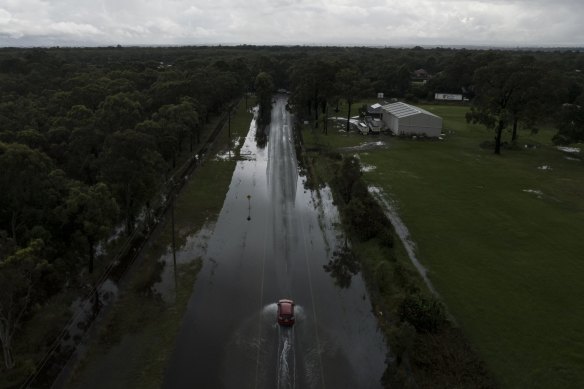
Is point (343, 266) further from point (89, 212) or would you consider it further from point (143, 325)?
point (89, 212)

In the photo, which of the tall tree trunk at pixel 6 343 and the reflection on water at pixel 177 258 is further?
the reflection on water at pixel 177 258

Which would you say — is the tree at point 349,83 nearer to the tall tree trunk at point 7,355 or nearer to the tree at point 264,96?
the tree at point 264,96

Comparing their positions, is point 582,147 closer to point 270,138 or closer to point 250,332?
point 270,138

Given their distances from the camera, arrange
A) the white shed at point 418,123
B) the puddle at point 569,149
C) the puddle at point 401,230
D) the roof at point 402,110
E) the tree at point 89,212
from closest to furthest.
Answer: the tree at point 89,212 → the puddle at point 401,230 → the puddle at point 569,149 → the white shed at point 418,123 → the roof at point 402,110

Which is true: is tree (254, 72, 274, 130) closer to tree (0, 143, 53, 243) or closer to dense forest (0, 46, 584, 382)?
dense forest (0, 46, 584, 382)

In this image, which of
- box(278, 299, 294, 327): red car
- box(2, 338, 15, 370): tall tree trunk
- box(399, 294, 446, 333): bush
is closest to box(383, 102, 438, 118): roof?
box(399, 294, 446, 333): bush

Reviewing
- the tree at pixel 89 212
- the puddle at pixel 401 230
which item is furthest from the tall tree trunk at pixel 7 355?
the puddle at pixel 401 230
